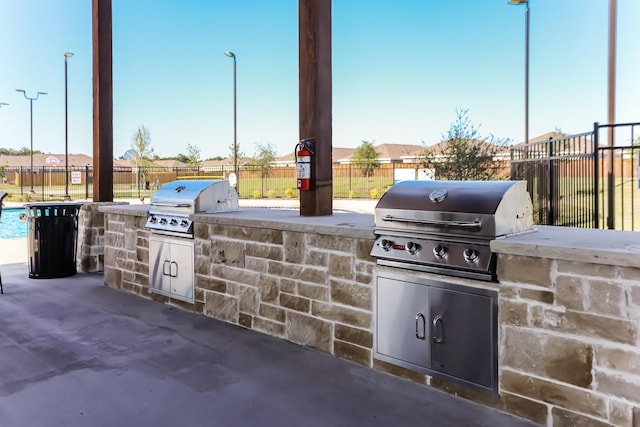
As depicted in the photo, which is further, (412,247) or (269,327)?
(269,327)

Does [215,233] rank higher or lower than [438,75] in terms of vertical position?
lower

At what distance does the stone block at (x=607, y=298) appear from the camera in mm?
1953

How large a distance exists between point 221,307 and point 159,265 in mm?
952

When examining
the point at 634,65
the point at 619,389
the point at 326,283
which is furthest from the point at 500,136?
the point at 619,389

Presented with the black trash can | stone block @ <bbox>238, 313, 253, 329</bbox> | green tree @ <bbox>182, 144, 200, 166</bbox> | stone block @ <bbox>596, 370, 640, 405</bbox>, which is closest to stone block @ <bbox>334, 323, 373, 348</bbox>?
stone block @ <bbox>238, 313, 253, 329</bbox>

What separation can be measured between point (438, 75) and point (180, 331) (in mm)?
26388

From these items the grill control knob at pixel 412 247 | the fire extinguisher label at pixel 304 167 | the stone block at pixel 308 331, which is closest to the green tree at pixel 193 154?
the fire extinguisher label at pixel 304 167

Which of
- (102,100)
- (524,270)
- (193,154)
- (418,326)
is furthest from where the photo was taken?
(193,154)

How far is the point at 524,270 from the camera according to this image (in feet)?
7.30

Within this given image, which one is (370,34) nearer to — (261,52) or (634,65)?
(261,52)

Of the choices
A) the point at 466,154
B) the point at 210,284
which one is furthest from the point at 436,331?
the point at 466,154

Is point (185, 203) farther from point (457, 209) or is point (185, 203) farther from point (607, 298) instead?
point (607, 298)

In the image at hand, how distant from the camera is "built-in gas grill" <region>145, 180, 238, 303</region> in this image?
4.22m

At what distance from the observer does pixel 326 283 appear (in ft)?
10.4
